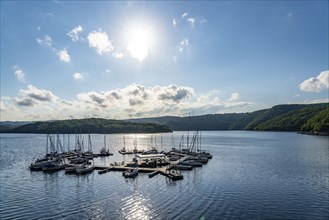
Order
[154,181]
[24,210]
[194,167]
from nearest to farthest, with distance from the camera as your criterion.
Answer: [24,210], [154,181], [194,167]

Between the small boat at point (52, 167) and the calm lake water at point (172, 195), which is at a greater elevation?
the small boat at point (52, 167)

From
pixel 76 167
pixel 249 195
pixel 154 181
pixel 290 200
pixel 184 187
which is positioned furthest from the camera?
pixel 76 167

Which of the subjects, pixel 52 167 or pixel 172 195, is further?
pixel 52 167

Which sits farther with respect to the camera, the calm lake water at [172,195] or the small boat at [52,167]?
the small boat at [52,167]

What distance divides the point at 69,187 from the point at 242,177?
118ft

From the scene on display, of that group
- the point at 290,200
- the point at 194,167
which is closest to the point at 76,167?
the point at 194,167

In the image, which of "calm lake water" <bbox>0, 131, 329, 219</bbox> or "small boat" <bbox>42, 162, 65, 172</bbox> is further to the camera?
"small boat" <bbox>42, 162, 65, 172</bbox>

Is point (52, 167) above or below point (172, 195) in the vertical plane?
above

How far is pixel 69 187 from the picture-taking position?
54844 mm

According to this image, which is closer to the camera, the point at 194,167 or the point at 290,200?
the point at 290,200

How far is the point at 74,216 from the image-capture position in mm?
36406

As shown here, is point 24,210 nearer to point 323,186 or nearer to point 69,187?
point 69,187

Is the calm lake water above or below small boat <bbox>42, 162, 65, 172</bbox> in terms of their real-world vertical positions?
below

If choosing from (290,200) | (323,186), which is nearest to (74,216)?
(290,200)
